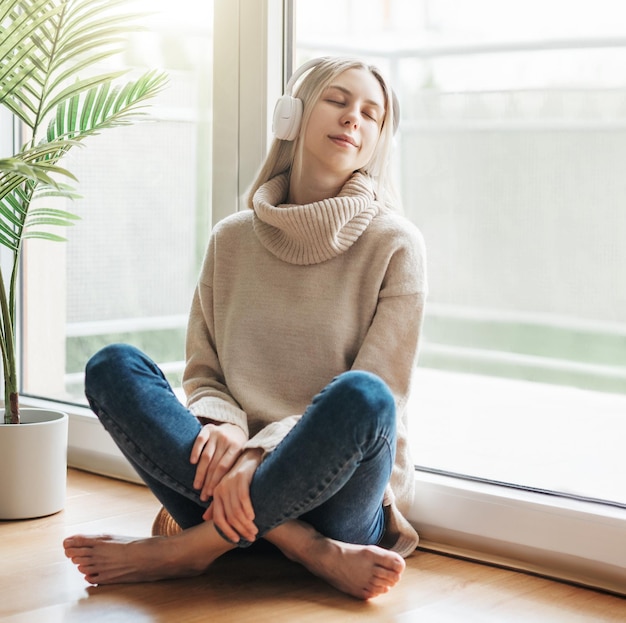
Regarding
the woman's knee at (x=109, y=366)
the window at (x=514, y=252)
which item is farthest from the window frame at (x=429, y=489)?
the woman's knee at (x=109, y=366)

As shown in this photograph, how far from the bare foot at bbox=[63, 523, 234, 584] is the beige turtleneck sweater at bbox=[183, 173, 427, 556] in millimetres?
200

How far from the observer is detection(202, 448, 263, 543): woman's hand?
144cm

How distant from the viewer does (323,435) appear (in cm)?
139

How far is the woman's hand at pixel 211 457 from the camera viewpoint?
1479mm

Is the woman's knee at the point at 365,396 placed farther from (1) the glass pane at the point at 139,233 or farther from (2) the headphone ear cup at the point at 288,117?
(1) the glass pane at the point at 139,233

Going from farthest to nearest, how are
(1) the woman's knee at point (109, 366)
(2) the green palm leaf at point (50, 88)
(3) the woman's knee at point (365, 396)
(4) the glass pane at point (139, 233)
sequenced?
(4) the glass pane at point (139, 233)
(2) the green palm leaf at point (50, 88)
(1) the woman's knee at point (109, 366)
(3) the woman's knee at point (365, 396)

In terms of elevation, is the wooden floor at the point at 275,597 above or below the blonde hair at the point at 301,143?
below

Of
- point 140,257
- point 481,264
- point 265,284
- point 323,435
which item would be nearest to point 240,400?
point 265,284

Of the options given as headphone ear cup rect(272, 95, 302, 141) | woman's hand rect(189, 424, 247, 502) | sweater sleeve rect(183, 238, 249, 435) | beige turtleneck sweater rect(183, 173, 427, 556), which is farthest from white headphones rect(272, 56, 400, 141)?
woman's hand rect(189, 424, 247, 502)

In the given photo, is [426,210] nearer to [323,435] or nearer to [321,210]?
[321,210]

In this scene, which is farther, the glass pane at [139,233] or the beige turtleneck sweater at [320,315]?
the glass pane at [139,233]

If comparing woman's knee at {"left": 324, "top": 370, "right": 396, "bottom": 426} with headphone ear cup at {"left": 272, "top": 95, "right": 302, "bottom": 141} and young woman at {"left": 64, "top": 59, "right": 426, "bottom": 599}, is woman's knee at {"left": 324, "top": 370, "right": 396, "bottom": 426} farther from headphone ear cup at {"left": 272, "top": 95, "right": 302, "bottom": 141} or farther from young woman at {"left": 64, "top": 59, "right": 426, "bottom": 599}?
headphone ear cup at {"left": 272, "top": 95, "right": 302, "bottom": 141}

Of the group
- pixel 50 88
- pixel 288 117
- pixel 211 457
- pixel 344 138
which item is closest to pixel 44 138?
pixel 50 88

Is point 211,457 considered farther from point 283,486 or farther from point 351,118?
point 351,118
